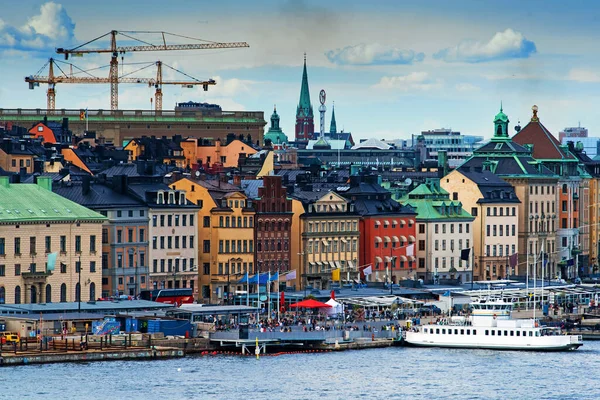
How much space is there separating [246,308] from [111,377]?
2331 cm

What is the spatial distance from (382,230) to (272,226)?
13.6 meters

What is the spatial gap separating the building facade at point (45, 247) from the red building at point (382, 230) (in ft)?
109

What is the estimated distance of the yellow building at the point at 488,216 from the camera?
189500 millimetres

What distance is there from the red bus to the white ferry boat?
14039 mm

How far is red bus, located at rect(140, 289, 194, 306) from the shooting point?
148 meters

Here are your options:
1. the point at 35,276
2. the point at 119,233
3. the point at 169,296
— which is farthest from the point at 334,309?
the point at 35,276

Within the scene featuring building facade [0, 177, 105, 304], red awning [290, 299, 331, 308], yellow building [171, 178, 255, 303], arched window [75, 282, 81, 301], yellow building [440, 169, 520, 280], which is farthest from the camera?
yellow building [440, 169, 520, 280]

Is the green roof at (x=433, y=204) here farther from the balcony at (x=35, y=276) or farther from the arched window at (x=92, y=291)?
the balcony at (x=35, y=276)

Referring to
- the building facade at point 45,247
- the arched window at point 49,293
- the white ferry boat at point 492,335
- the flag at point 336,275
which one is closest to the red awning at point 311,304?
the white ferry boat at point 492,335

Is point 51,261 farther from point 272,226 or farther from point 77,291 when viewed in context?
point 272,226

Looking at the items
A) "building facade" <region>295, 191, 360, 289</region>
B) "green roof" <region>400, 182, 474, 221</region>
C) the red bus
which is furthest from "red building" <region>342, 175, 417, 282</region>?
the red bus

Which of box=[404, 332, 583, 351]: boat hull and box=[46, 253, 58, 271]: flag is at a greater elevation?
box=[46, 253, 58, 271]: flag

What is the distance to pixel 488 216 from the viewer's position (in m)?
191

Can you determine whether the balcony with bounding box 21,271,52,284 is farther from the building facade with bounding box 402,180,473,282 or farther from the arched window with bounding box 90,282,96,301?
the building facade with bounding box 402,180,473,282
